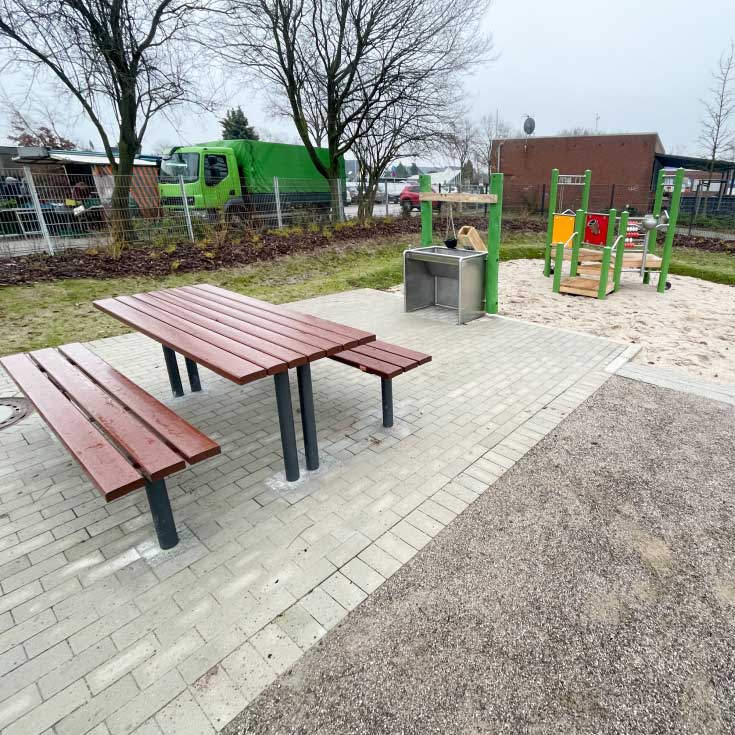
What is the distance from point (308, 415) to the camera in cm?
299

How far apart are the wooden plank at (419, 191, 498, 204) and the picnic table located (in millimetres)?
3304

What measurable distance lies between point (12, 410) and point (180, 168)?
1135 centimetres

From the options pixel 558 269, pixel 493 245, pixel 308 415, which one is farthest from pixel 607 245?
pixel 308 415

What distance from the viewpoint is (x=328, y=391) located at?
14.3ft

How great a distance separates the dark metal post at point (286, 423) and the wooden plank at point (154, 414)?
1.51 ft

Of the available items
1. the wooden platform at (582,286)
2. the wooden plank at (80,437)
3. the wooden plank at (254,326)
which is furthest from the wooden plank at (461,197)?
the wooden plank at (80,437)

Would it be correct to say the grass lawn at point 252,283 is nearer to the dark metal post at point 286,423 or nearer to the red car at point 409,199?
the dark metal post at point 286,423

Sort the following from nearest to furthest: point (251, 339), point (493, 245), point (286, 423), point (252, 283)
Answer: point (286, 423), point (251, 339), point (493, 245), point (252, 283)

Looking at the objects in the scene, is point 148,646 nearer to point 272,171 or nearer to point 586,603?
point 586,603

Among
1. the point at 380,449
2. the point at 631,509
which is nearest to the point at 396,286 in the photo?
the point at 380,449

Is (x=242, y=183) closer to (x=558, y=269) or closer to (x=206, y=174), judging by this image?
(x=206, y=174)

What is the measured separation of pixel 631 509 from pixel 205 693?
2.38m

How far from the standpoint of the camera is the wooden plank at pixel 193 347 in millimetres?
2410

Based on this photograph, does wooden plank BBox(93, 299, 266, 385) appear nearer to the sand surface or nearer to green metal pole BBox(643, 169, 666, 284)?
the sand surface
